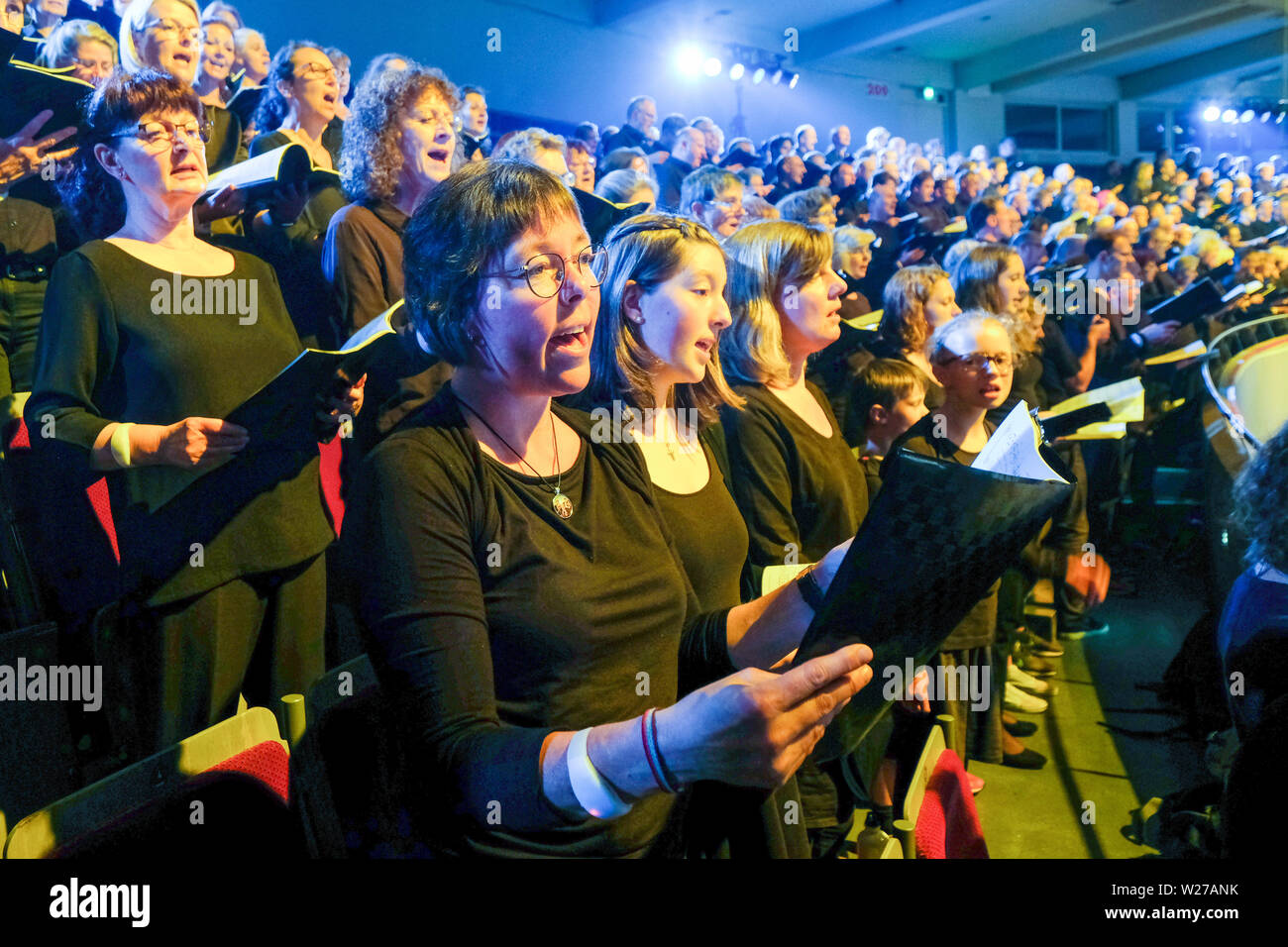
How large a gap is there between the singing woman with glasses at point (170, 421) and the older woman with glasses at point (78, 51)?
1.64 feet

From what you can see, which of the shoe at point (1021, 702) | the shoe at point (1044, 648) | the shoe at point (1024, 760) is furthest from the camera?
the shoe at point (1044, 648)

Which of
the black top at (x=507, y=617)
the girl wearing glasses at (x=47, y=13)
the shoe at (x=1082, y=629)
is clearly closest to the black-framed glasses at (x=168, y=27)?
the girl wearing glasses at (x=47, y=13)

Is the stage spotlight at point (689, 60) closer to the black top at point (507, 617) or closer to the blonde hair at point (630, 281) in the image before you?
the blonde hair at point (630, 281)

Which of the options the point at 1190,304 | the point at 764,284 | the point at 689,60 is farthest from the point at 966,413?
the point at 689,60

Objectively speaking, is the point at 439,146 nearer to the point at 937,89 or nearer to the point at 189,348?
the point at 189,348

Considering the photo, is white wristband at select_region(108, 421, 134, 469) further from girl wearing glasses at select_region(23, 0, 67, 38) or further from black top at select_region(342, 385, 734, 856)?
girl wearing glasses at select_region(23, 0, 67, 38)

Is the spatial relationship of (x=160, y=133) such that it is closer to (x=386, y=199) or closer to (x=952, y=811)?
(x=386, y=199)

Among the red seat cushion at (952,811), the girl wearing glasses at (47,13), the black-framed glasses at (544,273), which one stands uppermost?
the girl wearing glasses at (47,13)

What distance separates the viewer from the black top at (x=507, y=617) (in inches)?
29.5

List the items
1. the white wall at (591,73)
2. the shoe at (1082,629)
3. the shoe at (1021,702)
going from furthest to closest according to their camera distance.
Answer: the white wall at (591,73), the shoe at (1082,629), the shoe at (1021,702)

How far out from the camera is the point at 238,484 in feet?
4.55

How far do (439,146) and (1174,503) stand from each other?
2775 mm

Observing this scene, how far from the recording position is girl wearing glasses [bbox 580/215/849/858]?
3.79 feet

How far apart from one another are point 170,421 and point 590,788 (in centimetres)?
89
